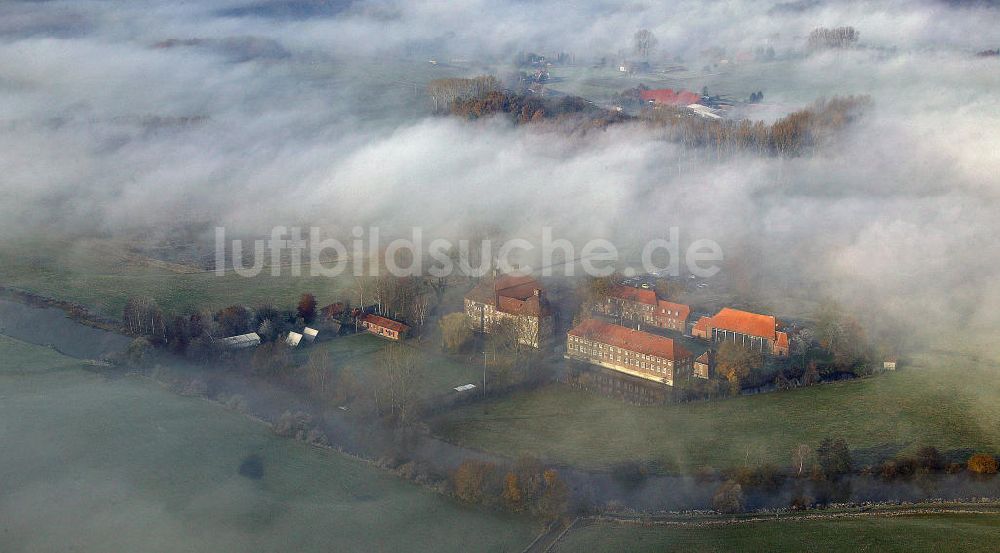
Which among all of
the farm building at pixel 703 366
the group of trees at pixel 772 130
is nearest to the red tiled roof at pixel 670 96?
the group of trees at pixel 772 130

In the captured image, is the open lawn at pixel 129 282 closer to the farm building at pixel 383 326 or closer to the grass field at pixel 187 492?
the farm building at pixel 383 326

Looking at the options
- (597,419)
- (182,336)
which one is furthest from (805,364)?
(182,336)

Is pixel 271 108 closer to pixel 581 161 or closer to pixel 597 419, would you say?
pixel 581 161

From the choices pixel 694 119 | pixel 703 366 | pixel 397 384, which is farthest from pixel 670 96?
pixel 397 384

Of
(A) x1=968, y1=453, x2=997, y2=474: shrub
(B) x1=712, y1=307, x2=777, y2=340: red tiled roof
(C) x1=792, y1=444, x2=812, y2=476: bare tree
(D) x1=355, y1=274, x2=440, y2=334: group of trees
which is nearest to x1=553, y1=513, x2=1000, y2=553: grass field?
(A) x1=968, y1=453, x2=997, y2=474: shrub

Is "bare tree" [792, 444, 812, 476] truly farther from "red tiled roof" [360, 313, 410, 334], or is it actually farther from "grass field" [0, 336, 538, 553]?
"red tiled roof" [360, 313, 410, 334]
